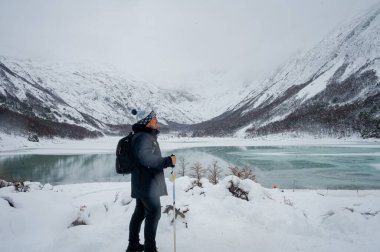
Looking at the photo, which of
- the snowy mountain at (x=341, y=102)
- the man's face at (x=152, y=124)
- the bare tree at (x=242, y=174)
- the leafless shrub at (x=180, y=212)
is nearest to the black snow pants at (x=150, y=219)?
the man's face at (x=152, y=124)

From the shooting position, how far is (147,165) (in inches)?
172

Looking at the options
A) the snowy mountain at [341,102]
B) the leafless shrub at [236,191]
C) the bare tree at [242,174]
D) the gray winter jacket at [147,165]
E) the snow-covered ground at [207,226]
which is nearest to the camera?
the gray winter jacket at [147,165]

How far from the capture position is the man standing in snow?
4.40 metres

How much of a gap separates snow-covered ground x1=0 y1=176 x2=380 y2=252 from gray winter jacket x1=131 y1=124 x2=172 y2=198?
1.16m

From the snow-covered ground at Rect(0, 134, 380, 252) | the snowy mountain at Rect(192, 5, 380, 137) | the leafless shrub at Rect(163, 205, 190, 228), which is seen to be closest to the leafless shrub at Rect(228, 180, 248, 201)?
the snow-covered ground at Rect(0, 134, 380, 252)

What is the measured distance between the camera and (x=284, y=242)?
5.36 meters

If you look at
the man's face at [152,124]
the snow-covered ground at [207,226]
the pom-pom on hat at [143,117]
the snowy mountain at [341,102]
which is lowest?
the snow-covered ground at [207,226]

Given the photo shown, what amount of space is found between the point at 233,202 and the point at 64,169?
34297 mm

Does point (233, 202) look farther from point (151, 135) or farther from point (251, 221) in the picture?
point (151, 135)

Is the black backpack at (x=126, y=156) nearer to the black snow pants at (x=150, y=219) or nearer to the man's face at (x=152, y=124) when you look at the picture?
the man's face at (x=152, y=124)

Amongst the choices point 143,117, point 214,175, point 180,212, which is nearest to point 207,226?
point 180,212

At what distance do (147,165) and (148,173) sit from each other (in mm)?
260

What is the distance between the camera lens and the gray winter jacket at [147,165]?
4383 mm

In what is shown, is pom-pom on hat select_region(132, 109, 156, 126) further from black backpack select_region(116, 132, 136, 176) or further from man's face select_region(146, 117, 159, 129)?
black backpack select_region(116, 132, 136, 176)
